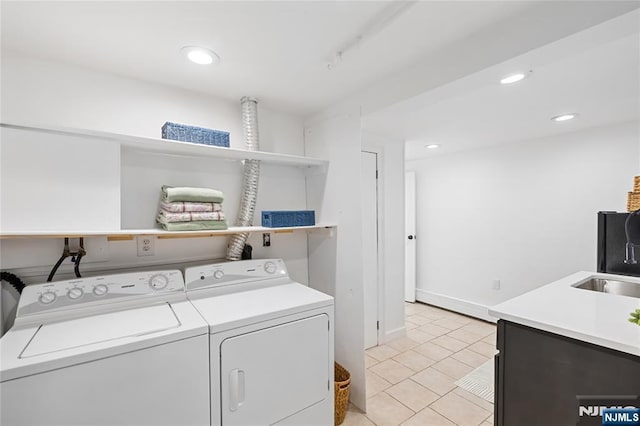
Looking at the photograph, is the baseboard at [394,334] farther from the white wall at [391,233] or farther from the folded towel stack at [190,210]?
the folded towel stack at [190,210]

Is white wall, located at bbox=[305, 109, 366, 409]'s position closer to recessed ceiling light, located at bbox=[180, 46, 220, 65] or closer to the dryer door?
the dryer door

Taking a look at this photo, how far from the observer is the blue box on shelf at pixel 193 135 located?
1.75 metres

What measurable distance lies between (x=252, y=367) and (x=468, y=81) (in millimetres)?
1851

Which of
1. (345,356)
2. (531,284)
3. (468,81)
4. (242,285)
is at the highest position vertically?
(468,81)

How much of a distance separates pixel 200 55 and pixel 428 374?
2977mm

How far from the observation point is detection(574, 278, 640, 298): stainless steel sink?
6.35ft

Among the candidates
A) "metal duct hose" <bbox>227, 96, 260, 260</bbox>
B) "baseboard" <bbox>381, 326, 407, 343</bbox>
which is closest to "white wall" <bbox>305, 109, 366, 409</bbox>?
"metal duct hose" <bbox>227, 96, 260, 260</bbox>

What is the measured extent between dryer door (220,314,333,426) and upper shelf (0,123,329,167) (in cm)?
112

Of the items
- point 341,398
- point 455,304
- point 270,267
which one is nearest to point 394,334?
point 455,304

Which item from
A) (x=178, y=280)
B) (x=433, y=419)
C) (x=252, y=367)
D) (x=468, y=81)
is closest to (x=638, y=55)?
(x=468, y=81)

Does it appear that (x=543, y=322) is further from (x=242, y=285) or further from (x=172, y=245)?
(x=172, y=245)

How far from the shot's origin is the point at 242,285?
6.48 ft

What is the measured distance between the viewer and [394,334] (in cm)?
325

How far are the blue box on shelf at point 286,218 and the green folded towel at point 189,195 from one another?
35cm
